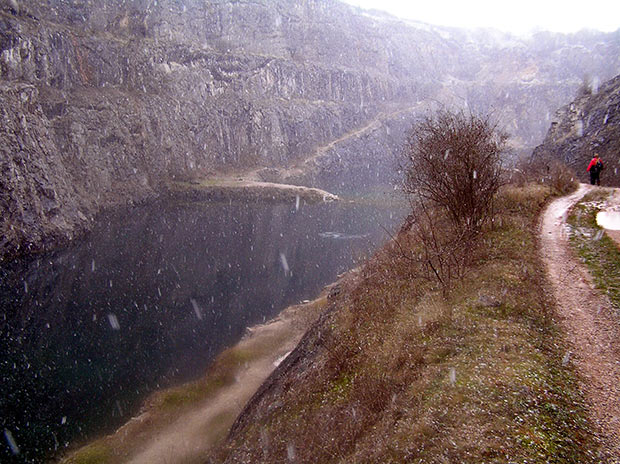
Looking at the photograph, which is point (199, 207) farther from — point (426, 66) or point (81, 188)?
point (426, 66)

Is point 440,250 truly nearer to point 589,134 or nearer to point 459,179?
point 459,179

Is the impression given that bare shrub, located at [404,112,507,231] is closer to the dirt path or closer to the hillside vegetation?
the hillside vegetation

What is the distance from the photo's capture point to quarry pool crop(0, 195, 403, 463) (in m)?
21.6

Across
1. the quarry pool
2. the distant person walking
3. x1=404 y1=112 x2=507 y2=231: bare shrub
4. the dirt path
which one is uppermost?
x1=404 y1=112 x2=507 y2=231: bare shrub

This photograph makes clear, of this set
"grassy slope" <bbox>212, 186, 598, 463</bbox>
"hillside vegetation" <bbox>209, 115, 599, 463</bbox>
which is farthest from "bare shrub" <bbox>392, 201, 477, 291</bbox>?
"grassy slope" <bbox>212, 186, 598, 463</bbox>

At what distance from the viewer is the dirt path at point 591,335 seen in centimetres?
690

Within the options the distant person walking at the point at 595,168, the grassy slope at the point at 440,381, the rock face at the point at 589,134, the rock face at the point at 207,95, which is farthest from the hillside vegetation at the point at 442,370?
the rock face at the point at 207,95

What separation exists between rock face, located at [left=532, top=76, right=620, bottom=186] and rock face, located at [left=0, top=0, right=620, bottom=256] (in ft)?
181

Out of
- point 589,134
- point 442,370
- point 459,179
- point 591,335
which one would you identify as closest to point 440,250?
point 459,179

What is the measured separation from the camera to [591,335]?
912 centimetres

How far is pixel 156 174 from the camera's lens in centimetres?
9038

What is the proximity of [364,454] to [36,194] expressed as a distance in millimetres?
59324

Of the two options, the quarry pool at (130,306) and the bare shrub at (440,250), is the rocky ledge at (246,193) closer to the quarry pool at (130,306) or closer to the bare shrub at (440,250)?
the quarry pool at (130,306)

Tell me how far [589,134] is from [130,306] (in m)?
41.1
